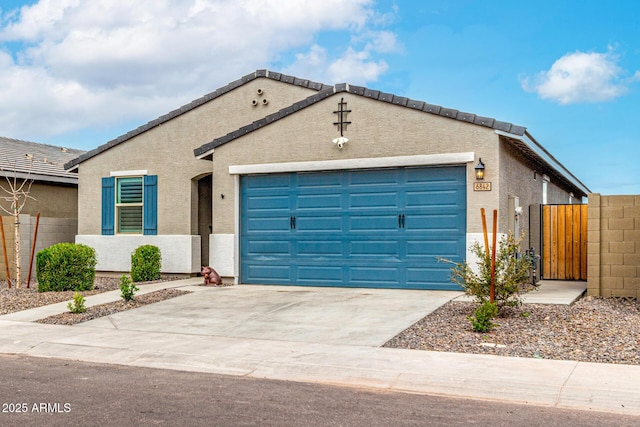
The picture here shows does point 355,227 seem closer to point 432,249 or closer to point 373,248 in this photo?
point 373,248

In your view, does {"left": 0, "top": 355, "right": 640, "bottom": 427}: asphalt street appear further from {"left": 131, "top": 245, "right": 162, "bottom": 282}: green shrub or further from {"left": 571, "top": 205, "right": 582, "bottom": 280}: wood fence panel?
{"left": 571, "top": 205, "right": 582, "bottom": 280}: wood fence panel

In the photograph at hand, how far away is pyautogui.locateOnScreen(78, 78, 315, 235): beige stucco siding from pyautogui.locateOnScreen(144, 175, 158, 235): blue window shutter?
0.37ft

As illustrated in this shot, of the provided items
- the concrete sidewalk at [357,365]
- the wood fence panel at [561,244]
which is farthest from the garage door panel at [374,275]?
the concrete sidewalk at [357,365]

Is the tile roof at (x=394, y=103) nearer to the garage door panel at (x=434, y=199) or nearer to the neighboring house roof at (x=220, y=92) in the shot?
the garage door panel at (x=434, y=199)

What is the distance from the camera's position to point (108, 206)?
690 inches

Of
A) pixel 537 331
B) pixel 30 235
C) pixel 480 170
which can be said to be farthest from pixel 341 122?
pixel 30 235

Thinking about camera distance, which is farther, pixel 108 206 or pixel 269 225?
pixel 108 206

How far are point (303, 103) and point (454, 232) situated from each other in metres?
4.25

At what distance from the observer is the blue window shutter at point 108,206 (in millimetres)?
17438

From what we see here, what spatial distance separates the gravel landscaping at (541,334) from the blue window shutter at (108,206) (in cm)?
1027

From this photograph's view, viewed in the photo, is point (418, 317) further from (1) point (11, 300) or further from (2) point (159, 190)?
(2) point (159, 190)

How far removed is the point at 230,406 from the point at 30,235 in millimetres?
13707

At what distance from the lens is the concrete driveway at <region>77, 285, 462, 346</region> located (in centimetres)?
922

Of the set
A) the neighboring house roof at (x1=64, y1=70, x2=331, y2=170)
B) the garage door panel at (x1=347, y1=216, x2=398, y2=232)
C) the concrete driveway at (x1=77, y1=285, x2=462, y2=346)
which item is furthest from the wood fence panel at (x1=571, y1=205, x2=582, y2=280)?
the neighboring house roof at (x1=64, y1=70, x2=331, y2=170)
